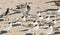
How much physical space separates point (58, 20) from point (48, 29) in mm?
339

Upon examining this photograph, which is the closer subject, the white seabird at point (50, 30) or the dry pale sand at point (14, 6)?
the white seabird at point (50, 30)

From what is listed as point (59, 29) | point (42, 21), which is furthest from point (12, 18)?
point (59, 29)

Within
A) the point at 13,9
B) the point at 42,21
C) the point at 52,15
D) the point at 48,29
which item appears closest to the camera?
the point at 48,29

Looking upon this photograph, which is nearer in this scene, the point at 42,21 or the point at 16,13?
the point at 42,21

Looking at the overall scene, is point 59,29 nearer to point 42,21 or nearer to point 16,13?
point 42,21

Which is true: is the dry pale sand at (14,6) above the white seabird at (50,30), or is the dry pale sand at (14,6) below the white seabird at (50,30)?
above

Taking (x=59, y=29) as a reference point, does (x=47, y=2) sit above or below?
above

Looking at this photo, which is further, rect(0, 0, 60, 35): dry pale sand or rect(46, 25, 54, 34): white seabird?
rect(0, 0, 60, 35): dry pale sand

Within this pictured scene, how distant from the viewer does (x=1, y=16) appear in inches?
149

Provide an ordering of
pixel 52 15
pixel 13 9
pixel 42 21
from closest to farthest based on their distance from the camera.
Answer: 1. pixel 42 21
2. pixel 52 15
3. pixel 13 9

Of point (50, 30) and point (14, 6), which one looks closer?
point (50, 30)

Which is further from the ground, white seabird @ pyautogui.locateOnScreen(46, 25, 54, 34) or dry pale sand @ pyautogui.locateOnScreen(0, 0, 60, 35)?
dry pale sand @ pyautogui.locateOnScreen(0, 0, 60, 35)

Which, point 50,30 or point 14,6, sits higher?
point 14,6

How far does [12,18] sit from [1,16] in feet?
0.64
